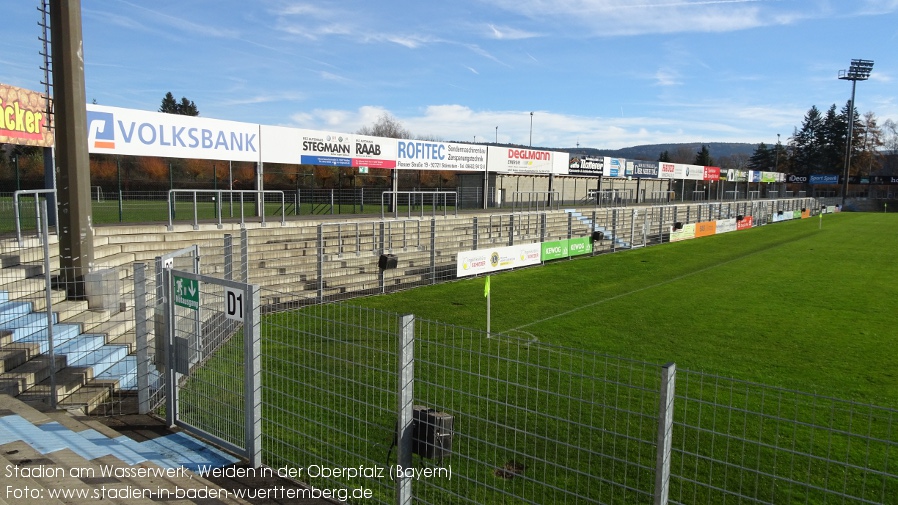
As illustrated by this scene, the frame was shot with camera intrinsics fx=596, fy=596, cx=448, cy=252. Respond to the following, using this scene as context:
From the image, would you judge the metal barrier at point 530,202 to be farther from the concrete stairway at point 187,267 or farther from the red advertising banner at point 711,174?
the red advertising banner at point 711,174

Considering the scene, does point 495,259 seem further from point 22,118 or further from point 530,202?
point 22,118

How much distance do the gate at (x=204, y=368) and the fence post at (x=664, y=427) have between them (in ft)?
11.0

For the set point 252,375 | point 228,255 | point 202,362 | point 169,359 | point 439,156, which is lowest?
point 202,362

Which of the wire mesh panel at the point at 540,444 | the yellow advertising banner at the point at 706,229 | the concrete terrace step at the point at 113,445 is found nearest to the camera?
the wire mesh panel at the point at 540,444

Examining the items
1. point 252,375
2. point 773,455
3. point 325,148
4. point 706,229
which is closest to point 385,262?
point 325,148

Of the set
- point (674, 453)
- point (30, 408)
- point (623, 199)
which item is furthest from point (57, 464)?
point (623, 199)

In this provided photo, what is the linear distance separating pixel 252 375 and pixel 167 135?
503 inches

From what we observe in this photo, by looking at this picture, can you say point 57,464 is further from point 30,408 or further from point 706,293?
point 706,293

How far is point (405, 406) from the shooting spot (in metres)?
4.25

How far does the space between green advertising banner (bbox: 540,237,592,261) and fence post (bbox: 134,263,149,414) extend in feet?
52.2

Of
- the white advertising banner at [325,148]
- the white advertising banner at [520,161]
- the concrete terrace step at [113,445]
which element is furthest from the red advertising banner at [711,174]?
the concrete terrace step at [113,445]

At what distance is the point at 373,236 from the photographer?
16469mm

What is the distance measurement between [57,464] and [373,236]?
11.8 metres

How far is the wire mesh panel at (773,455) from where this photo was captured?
5.32 meters
